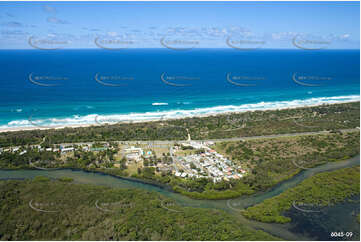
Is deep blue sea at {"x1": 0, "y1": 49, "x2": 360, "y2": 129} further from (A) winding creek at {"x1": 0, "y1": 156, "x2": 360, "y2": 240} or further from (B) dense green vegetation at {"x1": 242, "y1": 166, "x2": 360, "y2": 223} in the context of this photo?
(B) dense green vegetation at {"x1": 242, "y1": 166, "x2": 360, "y2": 223}

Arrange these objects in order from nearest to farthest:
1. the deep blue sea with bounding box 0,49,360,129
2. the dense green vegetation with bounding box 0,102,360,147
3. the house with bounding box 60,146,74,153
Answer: the house with bounding box 60,146,74,153
the dense green vegetation with bounding box 0,102,360,147
the deep blue sea with bounding box 0,49,360,129

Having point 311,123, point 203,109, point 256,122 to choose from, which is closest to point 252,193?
point 256,122

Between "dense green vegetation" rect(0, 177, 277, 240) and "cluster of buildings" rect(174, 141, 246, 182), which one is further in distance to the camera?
"cluster of buildings" rect(174, 141, 246, 182)

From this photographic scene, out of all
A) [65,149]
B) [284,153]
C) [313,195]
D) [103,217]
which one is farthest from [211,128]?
[103,217]

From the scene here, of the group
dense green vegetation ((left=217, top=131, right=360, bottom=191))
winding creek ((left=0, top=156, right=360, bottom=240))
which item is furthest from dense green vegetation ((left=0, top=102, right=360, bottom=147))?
winding creek ((left=0, top=156, right=360, bottom=240))

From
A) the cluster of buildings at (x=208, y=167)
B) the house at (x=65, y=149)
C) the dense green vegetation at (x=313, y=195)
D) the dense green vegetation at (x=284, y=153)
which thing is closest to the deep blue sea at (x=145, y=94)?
the house at (x=65, y=149)

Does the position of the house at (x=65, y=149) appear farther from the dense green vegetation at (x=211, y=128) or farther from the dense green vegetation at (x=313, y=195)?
the dense green vegetation at (x=313, y=195)
